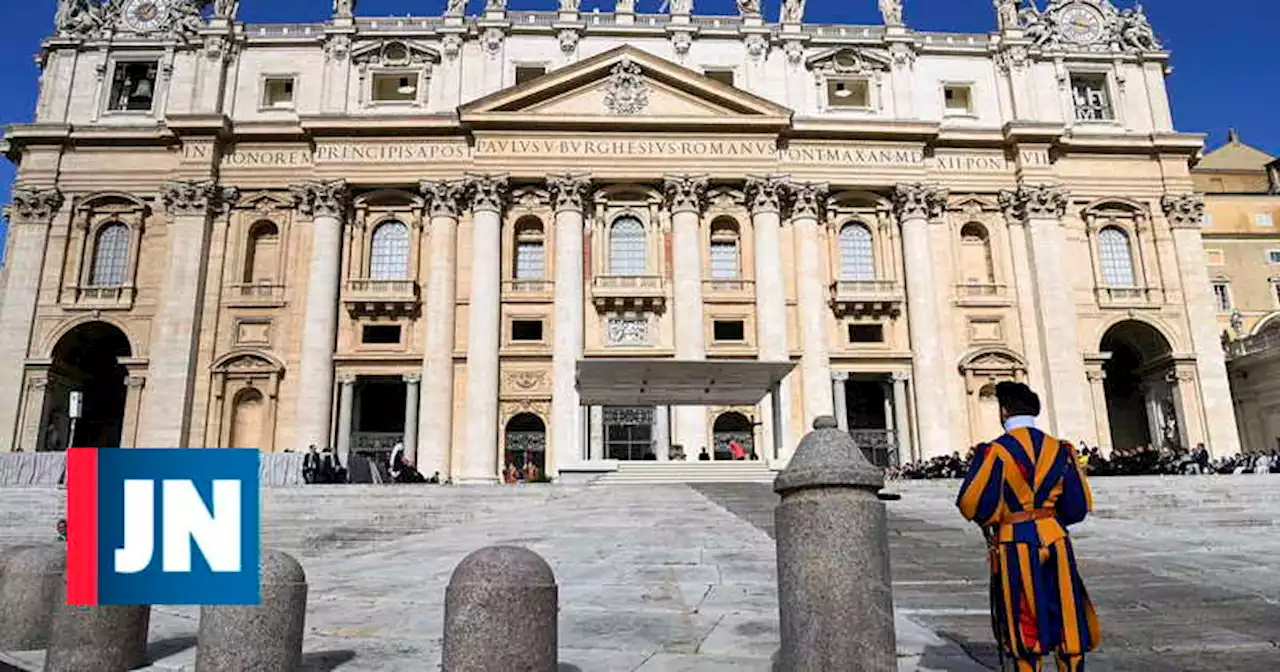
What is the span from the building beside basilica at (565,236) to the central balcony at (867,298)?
108mm

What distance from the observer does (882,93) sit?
1485 inches

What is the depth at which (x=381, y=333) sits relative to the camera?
34.2m

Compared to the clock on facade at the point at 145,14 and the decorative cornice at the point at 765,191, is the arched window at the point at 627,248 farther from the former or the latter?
the clock on facade at the point at 145,14

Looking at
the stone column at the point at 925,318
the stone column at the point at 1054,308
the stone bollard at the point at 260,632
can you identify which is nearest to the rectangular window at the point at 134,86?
the stone column at the point at 925,318

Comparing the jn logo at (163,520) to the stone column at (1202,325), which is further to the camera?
the stone column at (1202,325)

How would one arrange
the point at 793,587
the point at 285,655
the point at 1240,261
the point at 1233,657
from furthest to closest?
the point at 1240,261, the point at 1233,657, the point at 285,655, the point at 793,587

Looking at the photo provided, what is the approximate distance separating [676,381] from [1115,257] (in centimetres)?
2251

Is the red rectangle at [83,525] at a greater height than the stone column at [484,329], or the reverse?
the stone column at [484,329]

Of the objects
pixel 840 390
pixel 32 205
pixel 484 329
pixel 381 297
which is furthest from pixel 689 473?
pixel 32 205

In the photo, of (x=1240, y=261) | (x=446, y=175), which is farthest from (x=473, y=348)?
(x=1240, y=261)

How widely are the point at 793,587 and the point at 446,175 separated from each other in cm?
3230

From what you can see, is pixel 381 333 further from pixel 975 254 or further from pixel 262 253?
pixel 975 254

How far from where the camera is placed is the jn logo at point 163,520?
2.86 meters

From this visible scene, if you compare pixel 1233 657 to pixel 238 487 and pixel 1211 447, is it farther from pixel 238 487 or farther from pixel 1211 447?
pixel 1211 447
